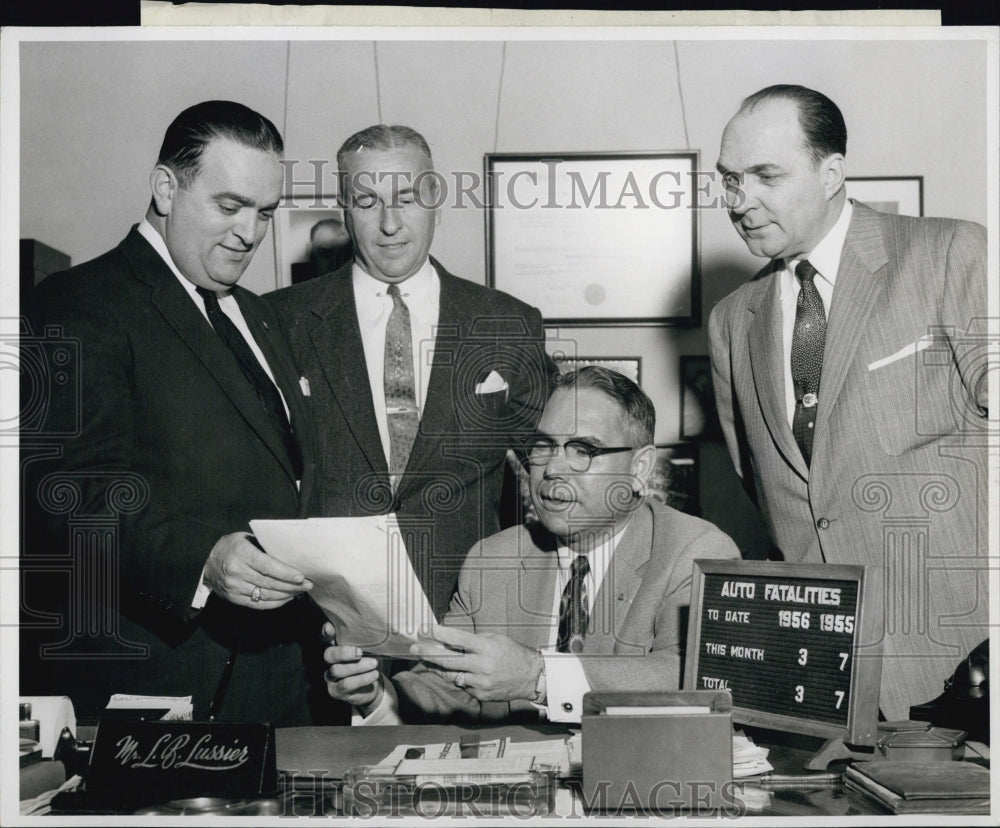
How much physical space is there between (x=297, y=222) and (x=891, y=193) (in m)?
1.58

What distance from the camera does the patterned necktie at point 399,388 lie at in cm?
276

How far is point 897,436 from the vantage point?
2662mm

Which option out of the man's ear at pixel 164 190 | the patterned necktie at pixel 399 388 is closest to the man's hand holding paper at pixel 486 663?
the patterned necktie at pixel 399 388

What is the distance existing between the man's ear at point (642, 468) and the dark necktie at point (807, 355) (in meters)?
0.37

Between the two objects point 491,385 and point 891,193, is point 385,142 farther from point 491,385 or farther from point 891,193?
point 891,193

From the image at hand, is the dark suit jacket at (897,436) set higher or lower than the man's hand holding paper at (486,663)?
higher

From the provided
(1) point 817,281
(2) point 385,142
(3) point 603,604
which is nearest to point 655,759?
(3) point 603,604

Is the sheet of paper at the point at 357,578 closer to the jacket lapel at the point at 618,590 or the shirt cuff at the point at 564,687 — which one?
the shirt cuff at the point at 564,687

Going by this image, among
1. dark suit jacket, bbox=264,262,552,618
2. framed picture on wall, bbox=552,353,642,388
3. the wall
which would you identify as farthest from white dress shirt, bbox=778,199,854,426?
dark suit jacket, bbox=264,262,552,618

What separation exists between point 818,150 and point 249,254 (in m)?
1.53

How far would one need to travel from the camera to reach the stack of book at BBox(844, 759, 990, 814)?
6.48 feet

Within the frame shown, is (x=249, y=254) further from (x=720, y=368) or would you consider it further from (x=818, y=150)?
(x=818, y=150)

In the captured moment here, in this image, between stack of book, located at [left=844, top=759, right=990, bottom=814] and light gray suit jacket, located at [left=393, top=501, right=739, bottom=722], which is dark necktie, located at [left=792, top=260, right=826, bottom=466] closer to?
light gray suit jacket, located at [left=393, top=501, right=739, bottom=722]

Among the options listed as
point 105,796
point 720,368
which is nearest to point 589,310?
point 720,368
